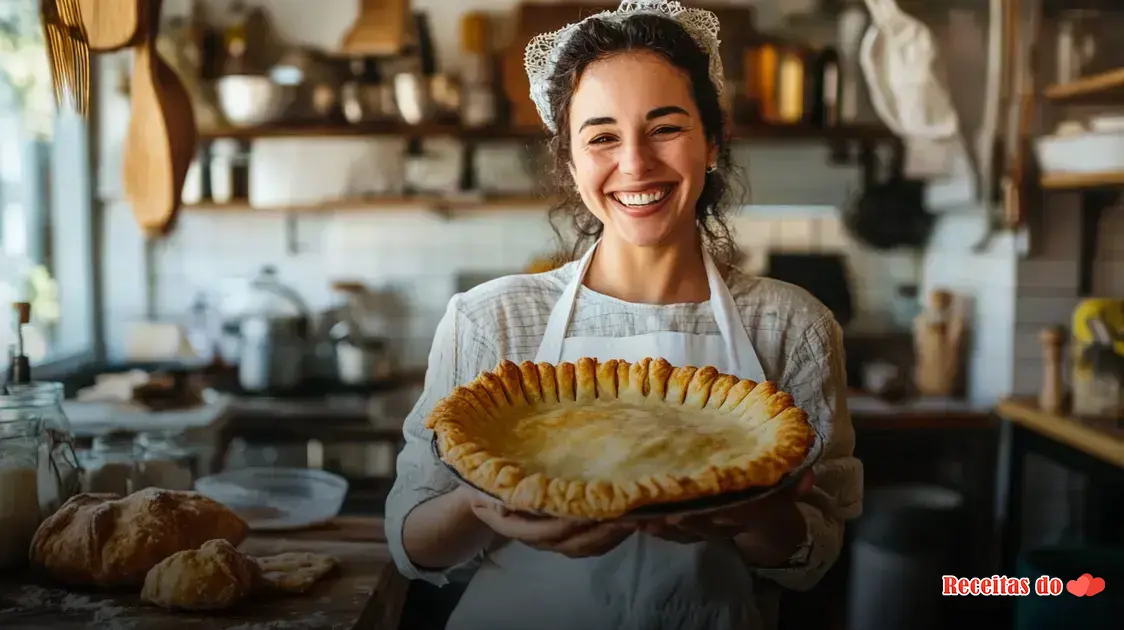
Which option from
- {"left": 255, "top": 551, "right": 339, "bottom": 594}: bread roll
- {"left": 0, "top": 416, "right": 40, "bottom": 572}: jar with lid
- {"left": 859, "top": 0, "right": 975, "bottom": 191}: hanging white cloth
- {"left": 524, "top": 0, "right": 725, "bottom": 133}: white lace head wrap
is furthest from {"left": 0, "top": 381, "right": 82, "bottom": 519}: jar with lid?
{"left": 859, "top": 0, "right": 975, "bottom": 191}: hanging white cloth

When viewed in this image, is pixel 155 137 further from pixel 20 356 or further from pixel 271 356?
pixel 271 356

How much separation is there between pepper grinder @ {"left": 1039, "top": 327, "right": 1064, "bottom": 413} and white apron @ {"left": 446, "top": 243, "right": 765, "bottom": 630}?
2.22ft

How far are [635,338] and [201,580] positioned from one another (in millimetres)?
467

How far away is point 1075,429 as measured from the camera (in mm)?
1303

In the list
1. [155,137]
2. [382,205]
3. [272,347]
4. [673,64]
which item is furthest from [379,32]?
[673,64]

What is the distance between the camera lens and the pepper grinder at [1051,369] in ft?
4.37

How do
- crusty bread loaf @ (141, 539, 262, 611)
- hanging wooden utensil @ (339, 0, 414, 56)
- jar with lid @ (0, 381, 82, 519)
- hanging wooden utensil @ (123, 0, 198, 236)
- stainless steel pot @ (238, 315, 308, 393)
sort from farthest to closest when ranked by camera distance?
hanging wooden utensil @ (339, 0, 414, 56)
stainless steel pot @ (238, 315, 308, 393)
hanging wooden utensil @ (123, 0, 198, 236)
jar with lid @ (0, 381, 82, 519)
crusty bread loaf @ (141, 539, 262, 611)

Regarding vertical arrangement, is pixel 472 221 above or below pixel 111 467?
above

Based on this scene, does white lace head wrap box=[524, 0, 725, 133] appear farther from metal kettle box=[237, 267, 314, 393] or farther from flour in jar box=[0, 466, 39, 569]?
metal kettle box=[237, 267, 314, 393]

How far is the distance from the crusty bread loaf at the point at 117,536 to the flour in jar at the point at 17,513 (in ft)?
0.12

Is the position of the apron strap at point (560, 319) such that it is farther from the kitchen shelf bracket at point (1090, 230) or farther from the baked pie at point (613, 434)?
the kitchen shelf bracket at point (1090, 230)

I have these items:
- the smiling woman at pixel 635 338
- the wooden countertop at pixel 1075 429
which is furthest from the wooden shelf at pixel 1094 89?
the smiling woman at pixel 635 338

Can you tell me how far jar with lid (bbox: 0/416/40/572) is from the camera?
0.94m

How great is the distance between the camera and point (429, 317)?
4.25 feet
